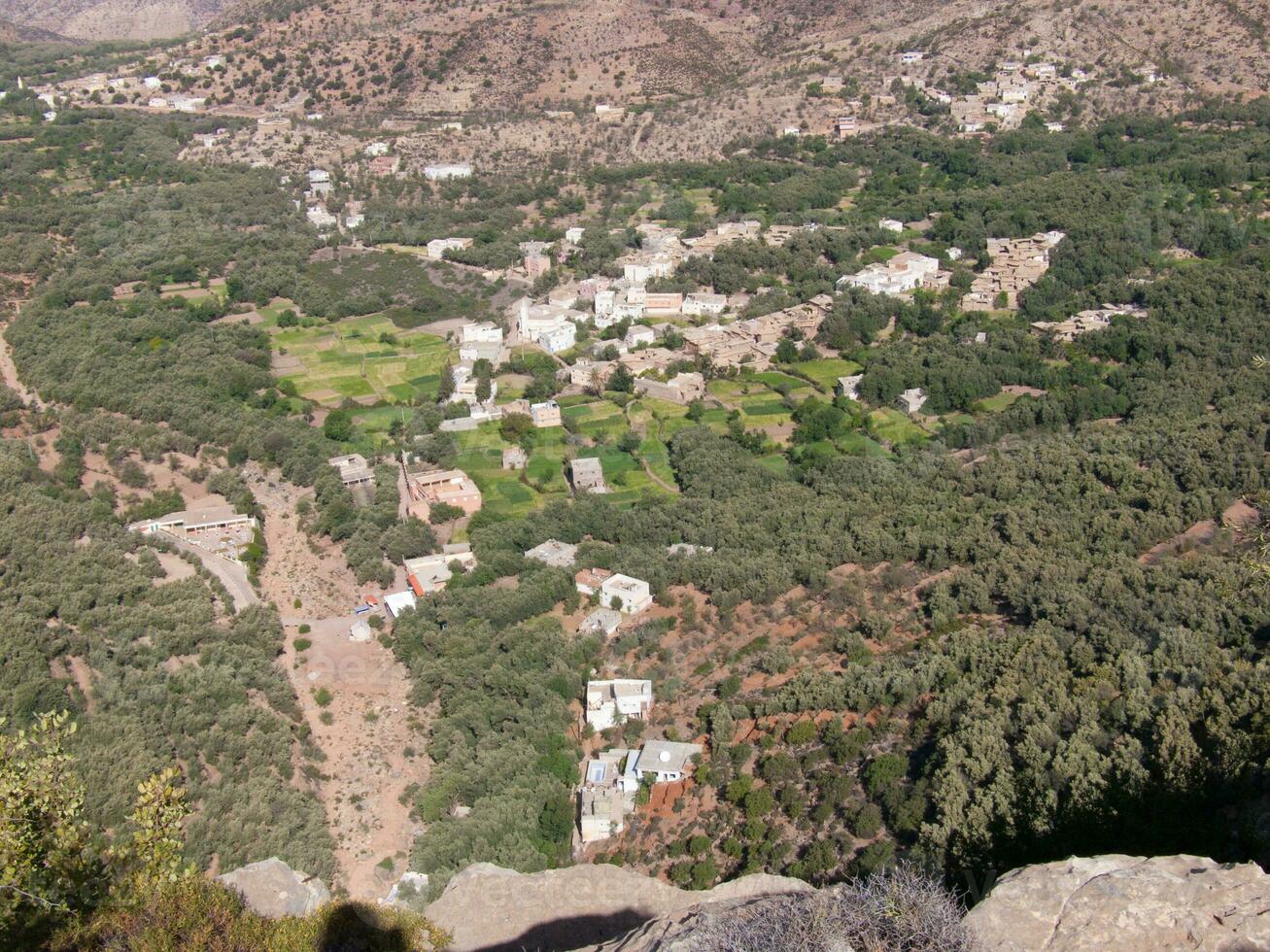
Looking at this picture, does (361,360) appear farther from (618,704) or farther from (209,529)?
(618,704)

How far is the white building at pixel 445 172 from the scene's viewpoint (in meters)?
50.0

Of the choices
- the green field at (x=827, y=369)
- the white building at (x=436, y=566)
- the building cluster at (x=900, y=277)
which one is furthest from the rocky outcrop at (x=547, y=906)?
the building cluster at (x=900, y=277)

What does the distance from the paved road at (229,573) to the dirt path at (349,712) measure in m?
0.38

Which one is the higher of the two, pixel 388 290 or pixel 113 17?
pixel 113 17

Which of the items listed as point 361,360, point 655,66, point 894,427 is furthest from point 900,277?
point 655,66

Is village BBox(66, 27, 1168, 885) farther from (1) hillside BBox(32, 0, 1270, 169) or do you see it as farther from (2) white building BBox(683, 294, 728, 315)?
(1) hillside BBox(32, 0, 1270, 169)

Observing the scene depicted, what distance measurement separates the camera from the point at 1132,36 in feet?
171

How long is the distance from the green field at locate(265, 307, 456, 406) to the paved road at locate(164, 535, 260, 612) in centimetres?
766

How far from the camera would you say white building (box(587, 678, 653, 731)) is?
55.3 feet

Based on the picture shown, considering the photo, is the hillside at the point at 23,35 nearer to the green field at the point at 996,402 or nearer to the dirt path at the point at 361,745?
the dirt path at the point at 361,745

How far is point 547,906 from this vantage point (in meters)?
9.52

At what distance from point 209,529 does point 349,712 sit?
296 inches

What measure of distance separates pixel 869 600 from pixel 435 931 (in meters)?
12.2

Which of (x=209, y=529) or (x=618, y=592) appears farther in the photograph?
(x=209, y=529)
